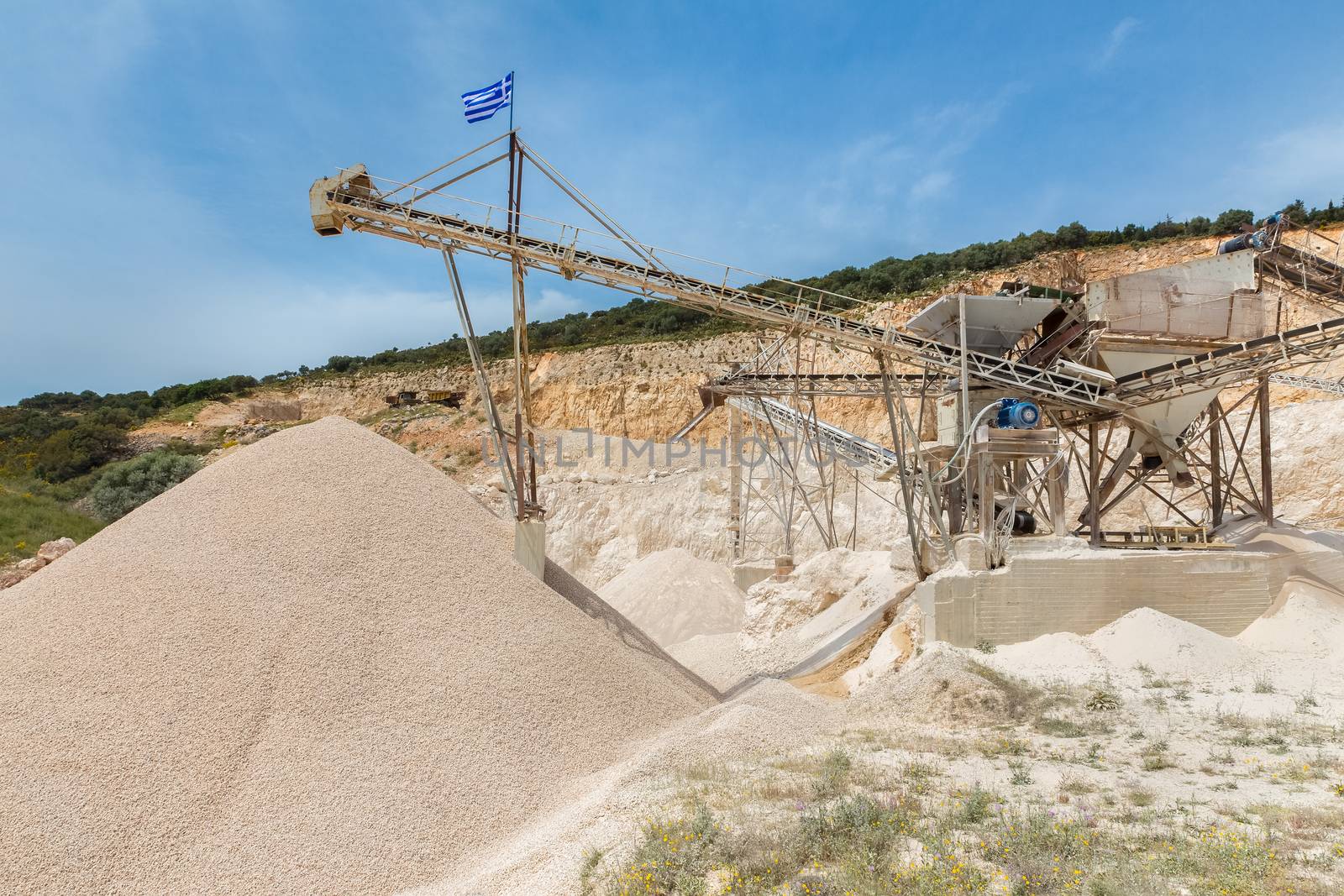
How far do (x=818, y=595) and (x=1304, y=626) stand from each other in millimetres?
8224

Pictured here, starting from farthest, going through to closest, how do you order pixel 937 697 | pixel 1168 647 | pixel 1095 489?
pixel 1095 489, pixel 1168 647, pixel 937 697

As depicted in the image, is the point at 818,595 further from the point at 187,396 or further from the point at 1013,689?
the point at 187,396

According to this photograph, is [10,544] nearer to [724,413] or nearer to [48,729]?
[48,729]

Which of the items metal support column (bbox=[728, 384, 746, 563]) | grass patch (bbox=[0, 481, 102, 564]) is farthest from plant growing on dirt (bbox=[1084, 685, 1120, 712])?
grass patch (bbox=[0, 481, 102, 564])

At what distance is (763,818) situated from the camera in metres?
5.80

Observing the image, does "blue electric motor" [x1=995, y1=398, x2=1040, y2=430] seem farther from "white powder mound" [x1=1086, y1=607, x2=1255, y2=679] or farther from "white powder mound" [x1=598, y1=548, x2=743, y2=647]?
"white powder mound" [x1=598, y1=548, x2=743, y2=647]

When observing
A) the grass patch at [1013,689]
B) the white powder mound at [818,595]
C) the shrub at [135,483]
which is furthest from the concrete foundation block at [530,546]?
the shrub at [135,483]

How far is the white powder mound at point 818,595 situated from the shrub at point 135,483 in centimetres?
2133

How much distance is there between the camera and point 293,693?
703 centimetres

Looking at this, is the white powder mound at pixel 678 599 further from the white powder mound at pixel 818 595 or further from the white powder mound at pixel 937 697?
the white powder mound at pixel 937 697

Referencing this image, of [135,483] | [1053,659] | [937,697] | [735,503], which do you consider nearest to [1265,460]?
[1053,659]

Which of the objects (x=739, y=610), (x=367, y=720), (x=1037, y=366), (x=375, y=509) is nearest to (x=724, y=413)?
(x=739, y=610)

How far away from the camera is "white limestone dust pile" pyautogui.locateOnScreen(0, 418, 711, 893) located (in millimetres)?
5770

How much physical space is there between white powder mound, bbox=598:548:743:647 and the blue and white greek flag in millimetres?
12137
